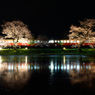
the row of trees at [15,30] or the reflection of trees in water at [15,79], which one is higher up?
the row of trees at [15,30]

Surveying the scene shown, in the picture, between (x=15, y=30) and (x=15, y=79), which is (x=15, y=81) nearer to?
(x=15, y=79)

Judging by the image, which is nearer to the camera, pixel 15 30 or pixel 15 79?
pixel 15 79

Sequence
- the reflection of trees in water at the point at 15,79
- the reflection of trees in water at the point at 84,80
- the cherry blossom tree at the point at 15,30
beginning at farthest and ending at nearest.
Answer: the cherry blossom tree at the point at 15,30, the reflection of trees in water at the point at 15,79, the reflection of trees in water at the point at 84,80

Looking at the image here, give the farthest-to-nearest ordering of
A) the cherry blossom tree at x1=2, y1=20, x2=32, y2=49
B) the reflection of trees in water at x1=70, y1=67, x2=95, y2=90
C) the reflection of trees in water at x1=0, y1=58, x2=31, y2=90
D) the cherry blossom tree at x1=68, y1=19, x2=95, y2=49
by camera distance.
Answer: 1. the cherry blossom tree at x1=2, y1=20, x2=32, y2=49
2. the cherry blossom tree at x1=68, y1=19, x2=95, y2=49
3. the reflection of trees in water at x1=0, y1=58, x2=31, y2=90
4. the reflection of trees in water at x1=70, y1=67, x2=95, y2=90

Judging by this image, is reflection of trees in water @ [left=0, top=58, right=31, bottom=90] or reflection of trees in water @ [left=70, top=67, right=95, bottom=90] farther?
reflection of trees in water @ [left=0, top=58, right=31, bottom=90]

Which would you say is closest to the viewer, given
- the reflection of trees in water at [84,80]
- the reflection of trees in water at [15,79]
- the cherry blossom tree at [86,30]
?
the reflection of trees in water at [84,80]

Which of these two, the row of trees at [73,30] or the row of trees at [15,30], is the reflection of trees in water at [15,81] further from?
the row of trees at [15,30]

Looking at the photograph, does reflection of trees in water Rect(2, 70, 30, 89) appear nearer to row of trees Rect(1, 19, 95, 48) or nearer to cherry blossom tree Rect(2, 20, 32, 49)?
row of trees Rect(1, 19, 95, 48)

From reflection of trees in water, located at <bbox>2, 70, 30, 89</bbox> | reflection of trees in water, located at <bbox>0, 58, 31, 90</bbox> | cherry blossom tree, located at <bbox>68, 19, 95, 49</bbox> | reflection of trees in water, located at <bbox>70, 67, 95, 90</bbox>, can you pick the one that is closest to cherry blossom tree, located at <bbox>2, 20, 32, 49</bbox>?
cherry blossom tree, located at <bbox>68, 19, 95, 49</bbox>

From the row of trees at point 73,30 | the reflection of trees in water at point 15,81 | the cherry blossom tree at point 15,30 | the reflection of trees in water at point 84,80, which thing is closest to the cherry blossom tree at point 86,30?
the row of trees at point 73,30

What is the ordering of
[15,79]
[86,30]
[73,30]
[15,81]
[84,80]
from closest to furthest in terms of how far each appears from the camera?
[15,81] < [84,80] < [15,79] < [86,30] < [73,30]

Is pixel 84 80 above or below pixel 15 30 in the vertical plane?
below

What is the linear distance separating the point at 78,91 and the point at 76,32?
3163 centimetres

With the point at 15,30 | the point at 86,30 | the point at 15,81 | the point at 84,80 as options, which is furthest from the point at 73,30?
the point at 15,81
